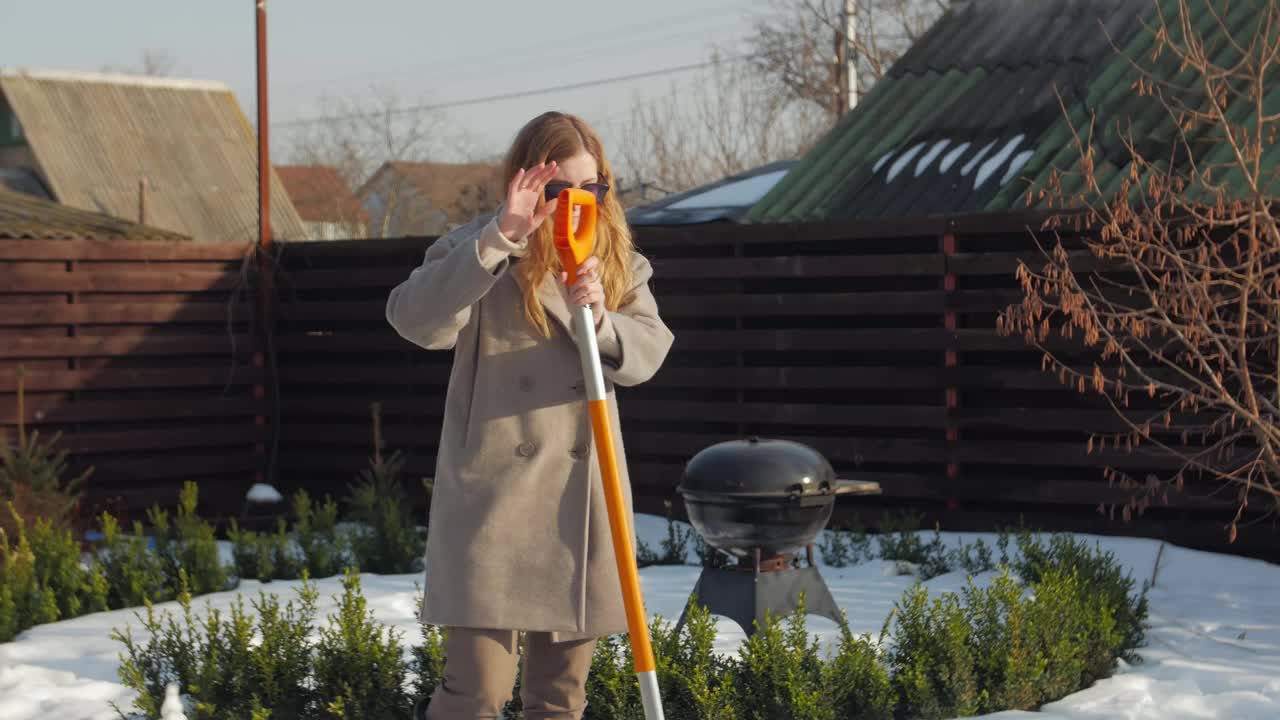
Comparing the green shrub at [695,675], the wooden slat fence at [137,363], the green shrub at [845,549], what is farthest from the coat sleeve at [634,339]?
the wooden slat fence at [137,363]

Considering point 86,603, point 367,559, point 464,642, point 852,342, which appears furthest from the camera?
point 852,342

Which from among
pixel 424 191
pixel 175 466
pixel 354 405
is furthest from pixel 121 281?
pixel 424 191

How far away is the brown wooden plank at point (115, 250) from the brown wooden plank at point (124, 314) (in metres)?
0.32

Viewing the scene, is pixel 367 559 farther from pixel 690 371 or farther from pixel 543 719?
pixel 543 719

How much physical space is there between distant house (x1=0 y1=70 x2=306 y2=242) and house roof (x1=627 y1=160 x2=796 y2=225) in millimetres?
21868

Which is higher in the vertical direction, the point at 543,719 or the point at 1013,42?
the point at 1013,42

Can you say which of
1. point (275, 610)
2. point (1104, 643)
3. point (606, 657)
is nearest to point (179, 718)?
point (275, 610)

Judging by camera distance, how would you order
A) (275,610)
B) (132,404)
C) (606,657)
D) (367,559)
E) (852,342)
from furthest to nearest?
(132,404) → (852,342) → (367,559) → (275,610) → (606,657)

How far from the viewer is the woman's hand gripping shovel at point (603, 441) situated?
9.70 feet

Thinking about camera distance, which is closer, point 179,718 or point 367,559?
point 179,718

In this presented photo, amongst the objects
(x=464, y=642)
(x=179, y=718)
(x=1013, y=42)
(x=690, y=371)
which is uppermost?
(x=1013, y=42)

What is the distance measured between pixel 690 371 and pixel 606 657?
458 centimetres

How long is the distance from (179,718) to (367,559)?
10.5 ft

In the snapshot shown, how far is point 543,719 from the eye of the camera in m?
3.42
